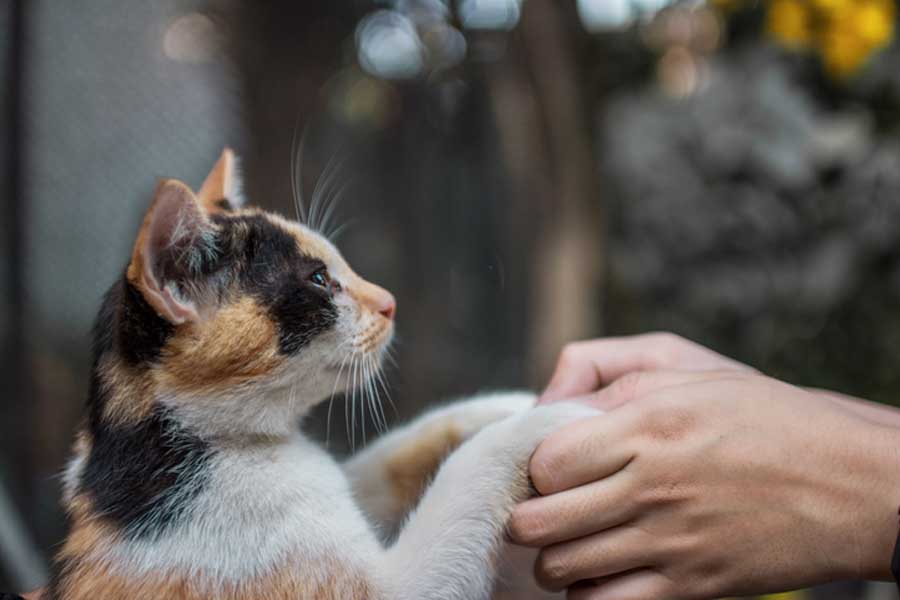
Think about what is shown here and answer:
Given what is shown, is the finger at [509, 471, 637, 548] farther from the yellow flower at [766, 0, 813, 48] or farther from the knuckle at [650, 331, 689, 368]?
the yellow flower at [766, 0, 813, 48]

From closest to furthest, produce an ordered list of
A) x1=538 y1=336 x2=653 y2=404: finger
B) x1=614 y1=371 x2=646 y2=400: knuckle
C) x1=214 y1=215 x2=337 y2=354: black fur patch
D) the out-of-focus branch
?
x1=214 y1=215 x2=337 y2=354: black fur patch < x1=614 y1=371 x2=646 y2=400: knuckle < x1=538 y1=336 x2=653 y2=404: finger < the out-of-focus branch

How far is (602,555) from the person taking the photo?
94cm

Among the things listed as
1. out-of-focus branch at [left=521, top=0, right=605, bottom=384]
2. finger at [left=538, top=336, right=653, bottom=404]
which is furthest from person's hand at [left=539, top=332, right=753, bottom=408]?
out-of-focus branch at [left=521, top=0, right=605, bottom=384]

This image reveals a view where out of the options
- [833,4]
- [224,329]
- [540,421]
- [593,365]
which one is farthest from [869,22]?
[224,329]

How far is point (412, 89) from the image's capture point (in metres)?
2.65

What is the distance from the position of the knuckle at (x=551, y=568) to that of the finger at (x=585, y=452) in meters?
0.08

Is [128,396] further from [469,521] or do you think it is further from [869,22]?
[869,22]

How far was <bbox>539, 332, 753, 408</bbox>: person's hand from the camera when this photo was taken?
4.14 feet

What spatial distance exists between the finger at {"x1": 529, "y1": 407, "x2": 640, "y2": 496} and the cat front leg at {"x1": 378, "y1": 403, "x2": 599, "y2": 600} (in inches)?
0.9

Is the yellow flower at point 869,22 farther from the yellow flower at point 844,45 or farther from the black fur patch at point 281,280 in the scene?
the black fur patch at point 281,280

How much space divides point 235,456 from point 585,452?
438 mm

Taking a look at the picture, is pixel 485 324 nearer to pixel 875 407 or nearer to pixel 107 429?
pixel 875 407

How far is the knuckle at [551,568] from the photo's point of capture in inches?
37.8

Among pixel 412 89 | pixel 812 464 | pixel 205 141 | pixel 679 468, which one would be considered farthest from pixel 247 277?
pixel 412 89
